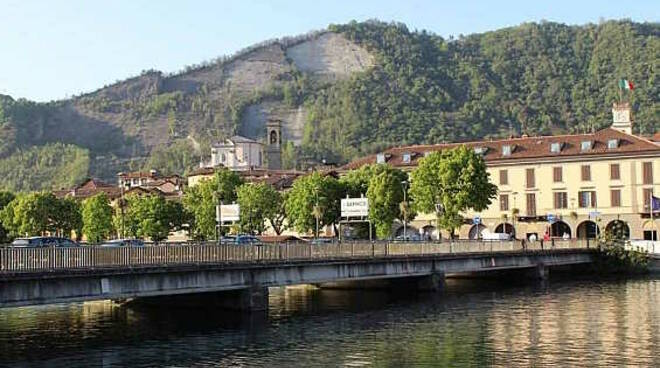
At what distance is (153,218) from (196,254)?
83.1m

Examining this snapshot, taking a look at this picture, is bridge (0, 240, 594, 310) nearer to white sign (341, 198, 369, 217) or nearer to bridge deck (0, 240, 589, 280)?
bridge deck (0, 240, 589, 280)

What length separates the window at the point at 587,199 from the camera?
129000 mm

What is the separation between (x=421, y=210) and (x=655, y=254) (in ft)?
93.2

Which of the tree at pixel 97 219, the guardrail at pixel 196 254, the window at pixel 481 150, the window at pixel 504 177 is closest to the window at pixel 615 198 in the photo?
the window at pixel 504 177

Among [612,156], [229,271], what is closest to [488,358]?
[229,271]

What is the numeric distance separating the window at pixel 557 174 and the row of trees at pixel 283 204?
580 inches

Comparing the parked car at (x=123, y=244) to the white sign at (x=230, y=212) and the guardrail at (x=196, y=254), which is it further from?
the white sign at (x=230, y=212)

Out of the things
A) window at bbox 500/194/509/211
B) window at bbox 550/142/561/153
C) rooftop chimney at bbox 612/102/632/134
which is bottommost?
window at bbox 500/194/509/211

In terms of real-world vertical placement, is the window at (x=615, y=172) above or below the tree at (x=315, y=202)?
above

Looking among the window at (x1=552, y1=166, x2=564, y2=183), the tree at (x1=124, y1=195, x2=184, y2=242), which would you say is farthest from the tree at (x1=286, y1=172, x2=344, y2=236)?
the window at (x1=552, y1=166, x2=564, y2=183)

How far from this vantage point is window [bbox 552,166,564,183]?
431ft

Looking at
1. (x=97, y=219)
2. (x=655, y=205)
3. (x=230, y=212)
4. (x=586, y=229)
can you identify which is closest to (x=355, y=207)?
(x=230, y=212)

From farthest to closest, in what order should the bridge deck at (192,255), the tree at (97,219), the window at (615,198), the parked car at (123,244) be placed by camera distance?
the tree at (97,219)
the window at (615,198)
the parked car at (123,244)
the bridge deck at (192,255)

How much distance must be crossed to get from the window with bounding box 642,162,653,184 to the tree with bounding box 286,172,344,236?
133ft
